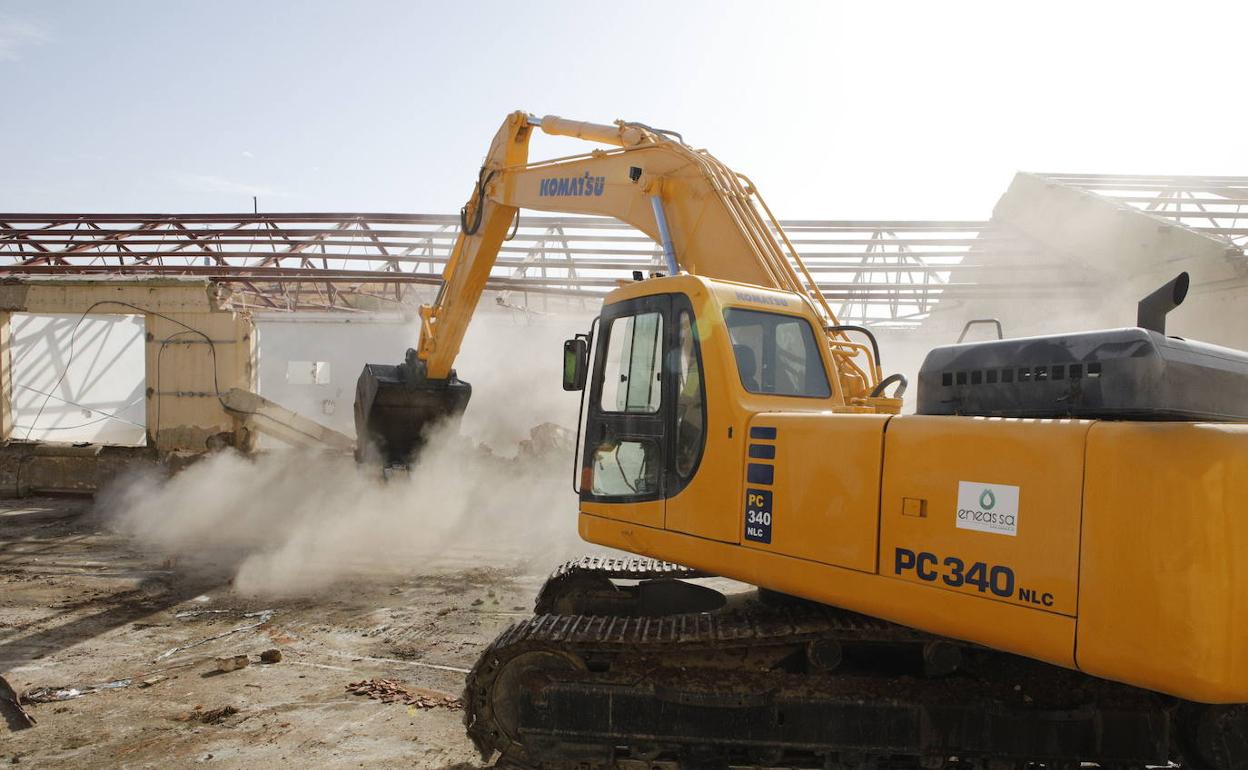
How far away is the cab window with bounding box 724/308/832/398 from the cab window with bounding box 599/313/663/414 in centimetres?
44

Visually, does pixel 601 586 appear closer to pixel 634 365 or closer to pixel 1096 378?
pixel 634 365

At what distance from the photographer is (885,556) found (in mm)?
3436

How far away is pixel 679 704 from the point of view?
3.96 metres

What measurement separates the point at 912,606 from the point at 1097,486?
2.96 ft

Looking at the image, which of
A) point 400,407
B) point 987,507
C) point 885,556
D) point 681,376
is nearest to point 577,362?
point 681,376

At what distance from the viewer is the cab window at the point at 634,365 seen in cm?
452

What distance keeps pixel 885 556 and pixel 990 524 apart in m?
0.48

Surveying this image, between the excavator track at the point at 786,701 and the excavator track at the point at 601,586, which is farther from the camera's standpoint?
the excavator track at the point at 601,586

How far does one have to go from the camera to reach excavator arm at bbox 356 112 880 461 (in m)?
5.95

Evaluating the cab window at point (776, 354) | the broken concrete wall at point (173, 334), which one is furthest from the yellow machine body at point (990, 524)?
the broken concrete wall at point (173, 334)

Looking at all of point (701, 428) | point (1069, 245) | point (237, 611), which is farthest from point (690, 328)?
point (1069, 245)

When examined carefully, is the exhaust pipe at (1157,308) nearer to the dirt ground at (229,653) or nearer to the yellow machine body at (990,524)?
the yellow machine body at (990,524)

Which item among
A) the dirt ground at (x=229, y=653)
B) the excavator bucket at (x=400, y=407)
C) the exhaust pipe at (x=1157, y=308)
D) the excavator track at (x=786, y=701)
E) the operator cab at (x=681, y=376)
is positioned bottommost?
the dirt ground at (x=229, y=653)

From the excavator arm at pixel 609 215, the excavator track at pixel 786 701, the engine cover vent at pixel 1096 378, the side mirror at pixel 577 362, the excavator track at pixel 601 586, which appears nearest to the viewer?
the engine cover vent at pixel 1096 378
